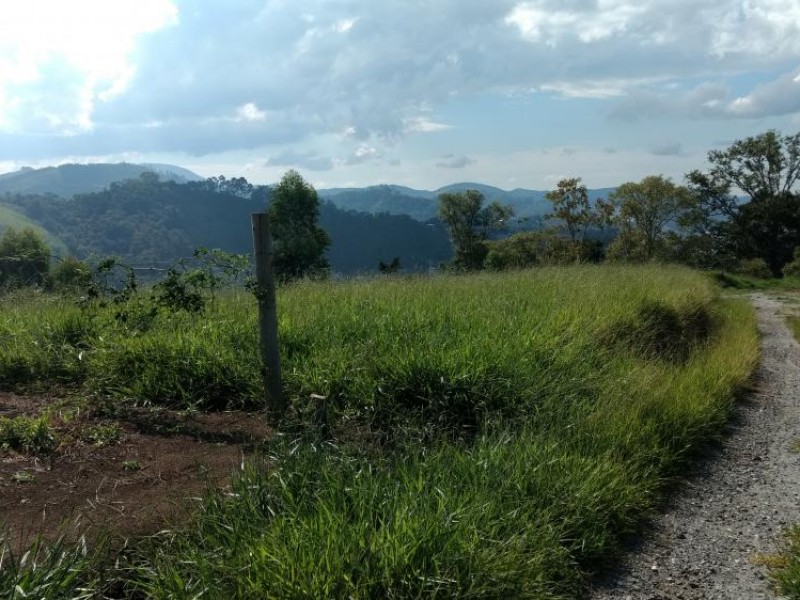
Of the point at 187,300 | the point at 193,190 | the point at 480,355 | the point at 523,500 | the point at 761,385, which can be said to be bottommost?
the point at 761,385

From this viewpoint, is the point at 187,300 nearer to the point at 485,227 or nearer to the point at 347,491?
the point at 347,491

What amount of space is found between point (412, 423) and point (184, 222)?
504 ft

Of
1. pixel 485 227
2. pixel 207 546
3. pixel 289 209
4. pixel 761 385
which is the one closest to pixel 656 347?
pixel 761 385

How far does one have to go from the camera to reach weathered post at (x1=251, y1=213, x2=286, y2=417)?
17.7ft

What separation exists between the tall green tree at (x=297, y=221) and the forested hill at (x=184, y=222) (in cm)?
7020

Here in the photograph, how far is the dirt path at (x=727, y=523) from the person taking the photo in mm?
3518

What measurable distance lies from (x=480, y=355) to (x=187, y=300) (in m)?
2.68

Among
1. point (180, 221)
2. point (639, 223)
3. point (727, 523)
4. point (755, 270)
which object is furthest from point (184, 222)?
point (727, 523)

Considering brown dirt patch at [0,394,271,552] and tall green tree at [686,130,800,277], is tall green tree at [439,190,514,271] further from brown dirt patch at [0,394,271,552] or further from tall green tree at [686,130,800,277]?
brown dirt patch at [0,394,271,552]

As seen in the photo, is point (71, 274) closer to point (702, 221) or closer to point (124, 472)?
point (124, 472)

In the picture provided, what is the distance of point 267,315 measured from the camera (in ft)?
18.0

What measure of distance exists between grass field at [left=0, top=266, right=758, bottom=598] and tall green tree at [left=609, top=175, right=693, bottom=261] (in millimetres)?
37225

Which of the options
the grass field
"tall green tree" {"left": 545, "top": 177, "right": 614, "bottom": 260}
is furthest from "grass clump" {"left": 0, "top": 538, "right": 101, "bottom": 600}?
"tall green tree" {"left": 545, "top": 177, "right": 614, "bottom": 260}

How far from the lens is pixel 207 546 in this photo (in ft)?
10.7
